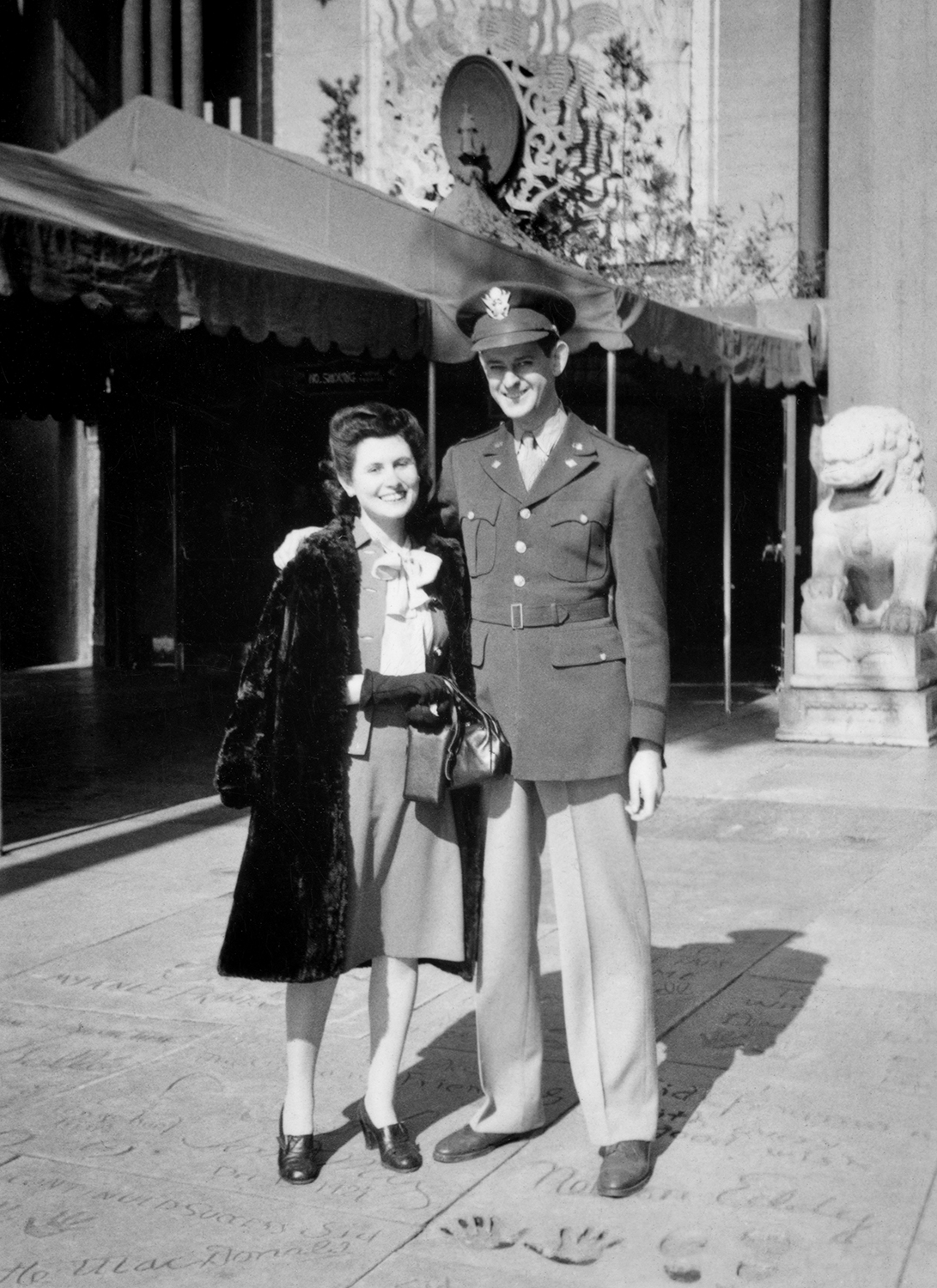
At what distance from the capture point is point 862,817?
26.9ft

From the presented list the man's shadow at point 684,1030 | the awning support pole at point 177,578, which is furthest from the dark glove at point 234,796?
the awning support pole at point 177,578

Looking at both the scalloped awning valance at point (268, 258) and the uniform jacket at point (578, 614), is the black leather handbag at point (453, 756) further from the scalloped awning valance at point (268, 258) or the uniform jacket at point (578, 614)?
the scalloped awning valance at point (268, 258)

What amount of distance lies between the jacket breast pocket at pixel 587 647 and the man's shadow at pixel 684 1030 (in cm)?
115

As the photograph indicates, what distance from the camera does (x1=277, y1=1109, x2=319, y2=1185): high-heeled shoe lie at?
12.0ft

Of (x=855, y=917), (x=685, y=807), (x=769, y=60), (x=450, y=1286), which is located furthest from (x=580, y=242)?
(x=450, y=1286)

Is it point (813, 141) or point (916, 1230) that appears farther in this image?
point (813, 141)

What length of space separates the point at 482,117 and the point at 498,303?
38.1ft

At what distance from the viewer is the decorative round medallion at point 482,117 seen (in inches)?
555

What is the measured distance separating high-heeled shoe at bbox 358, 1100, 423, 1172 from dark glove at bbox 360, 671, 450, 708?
0.96m

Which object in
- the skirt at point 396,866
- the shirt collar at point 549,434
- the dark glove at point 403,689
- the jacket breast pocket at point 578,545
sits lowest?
the skirt at point 396,866

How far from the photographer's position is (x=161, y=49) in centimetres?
1738

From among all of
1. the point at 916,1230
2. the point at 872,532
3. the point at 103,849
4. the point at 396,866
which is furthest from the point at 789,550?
the point at 916,1230

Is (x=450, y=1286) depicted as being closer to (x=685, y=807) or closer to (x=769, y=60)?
(x=685, y=807)

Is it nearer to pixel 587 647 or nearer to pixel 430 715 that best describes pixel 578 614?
pixel 587 647
